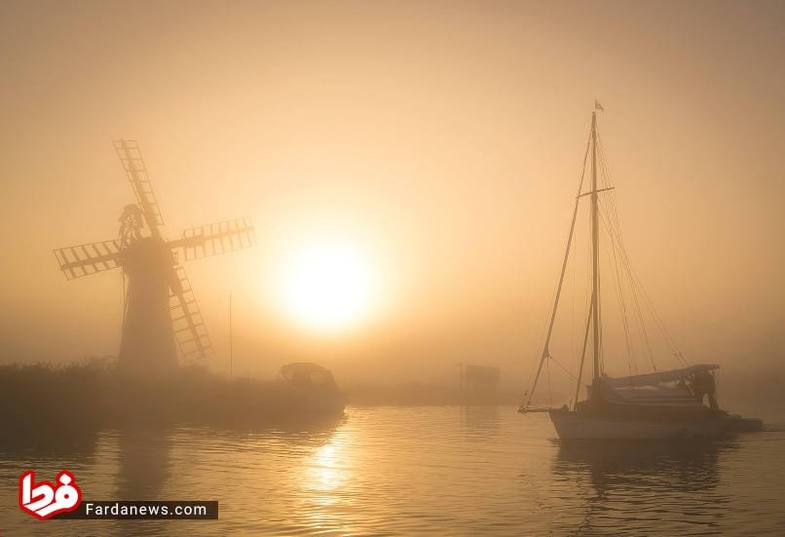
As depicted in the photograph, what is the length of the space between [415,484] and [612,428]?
24.5 meters

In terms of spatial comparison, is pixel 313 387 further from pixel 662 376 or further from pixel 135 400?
pixel 662 376

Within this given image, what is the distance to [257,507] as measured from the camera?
Answer: 26.4 meters

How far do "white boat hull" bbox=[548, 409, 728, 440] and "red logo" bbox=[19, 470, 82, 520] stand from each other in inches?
1327

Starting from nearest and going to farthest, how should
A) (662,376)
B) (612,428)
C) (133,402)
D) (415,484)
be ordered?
(415,484)
(612,428)
(662,376)
(133,402)

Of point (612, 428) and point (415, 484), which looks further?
point (612, 428)

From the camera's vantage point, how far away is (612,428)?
173ft

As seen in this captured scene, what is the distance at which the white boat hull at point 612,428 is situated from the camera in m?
52.7

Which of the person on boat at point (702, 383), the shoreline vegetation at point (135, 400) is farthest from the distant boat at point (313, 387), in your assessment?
the person on boat at point (702, 383)

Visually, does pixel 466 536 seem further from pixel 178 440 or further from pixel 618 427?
pixel 618 427

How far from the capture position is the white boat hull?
52.7 m

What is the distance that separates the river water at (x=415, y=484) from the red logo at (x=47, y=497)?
0.43m

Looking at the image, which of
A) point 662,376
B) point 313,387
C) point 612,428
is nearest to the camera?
point 612,428

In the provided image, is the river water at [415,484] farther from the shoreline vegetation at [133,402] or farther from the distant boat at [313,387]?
the distant boat at [313,387]

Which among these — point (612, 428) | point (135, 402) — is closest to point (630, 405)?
point (612, 428)
